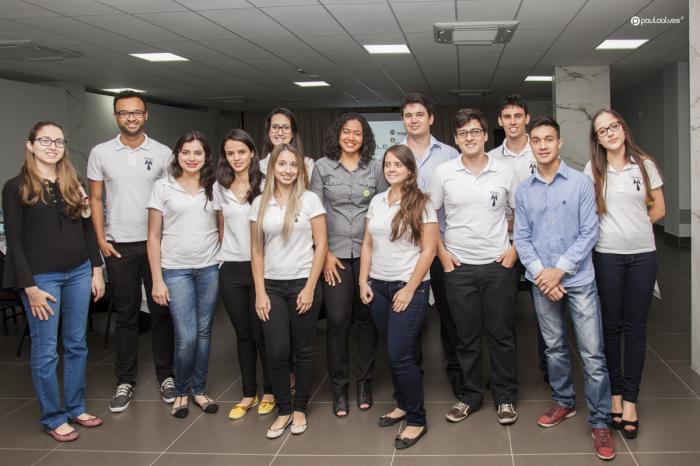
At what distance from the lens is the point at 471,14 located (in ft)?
18.7

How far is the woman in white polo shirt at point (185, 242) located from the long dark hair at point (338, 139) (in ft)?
2.27

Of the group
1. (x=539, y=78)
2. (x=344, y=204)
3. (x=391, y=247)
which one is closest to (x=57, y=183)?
(x=344, y=204)

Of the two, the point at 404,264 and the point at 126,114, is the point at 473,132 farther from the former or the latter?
the point at 126,114

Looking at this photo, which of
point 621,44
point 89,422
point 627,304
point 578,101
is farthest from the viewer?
point 578,101

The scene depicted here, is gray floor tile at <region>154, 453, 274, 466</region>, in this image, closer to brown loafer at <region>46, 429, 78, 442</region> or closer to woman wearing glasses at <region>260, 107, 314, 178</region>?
brown loafer at <region>46, 429, 78, 442</region>

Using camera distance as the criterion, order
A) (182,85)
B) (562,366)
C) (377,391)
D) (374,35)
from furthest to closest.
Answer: (182,85), (374,35), (377,391), (562,366)

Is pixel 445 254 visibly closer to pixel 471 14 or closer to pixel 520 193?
pixel 520 193

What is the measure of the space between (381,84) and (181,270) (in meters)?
8.03

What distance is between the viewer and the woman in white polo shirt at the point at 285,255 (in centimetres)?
332

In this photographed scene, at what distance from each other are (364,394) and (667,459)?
1.59 m

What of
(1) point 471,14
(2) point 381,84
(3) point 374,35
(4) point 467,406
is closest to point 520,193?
(4) point 467,406

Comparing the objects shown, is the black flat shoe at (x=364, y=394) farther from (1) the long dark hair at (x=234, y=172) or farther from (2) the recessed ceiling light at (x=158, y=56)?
(2) the recessed ceiling light at (x=158, y=56)

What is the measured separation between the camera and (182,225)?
11.7ft

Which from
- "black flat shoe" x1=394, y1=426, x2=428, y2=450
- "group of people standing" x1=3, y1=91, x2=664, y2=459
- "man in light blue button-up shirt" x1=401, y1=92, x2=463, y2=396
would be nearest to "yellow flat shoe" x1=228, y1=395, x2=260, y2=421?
"group of people standing" x1=3, y1=91, x2=664, y2=459
